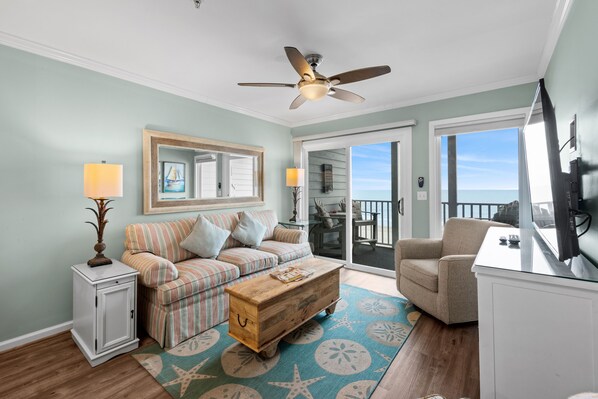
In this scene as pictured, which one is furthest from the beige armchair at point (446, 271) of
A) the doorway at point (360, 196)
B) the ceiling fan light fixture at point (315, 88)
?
the ceiling fan light fixture at point (315, 88)

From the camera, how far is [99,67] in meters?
2.59

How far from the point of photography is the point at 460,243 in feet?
9.39

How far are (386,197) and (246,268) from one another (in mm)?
2338

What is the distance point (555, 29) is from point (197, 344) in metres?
3.64

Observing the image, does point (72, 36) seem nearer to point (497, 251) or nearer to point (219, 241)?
point (219, 241)

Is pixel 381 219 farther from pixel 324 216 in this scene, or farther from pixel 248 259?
pixel 248 259

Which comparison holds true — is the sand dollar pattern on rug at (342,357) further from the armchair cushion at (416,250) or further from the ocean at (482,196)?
the ocean at (482,196)

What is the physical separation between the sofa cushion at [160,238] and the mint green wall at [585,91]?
10.4ft

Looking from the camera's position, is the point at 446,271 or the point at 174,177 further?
the point at 174,177

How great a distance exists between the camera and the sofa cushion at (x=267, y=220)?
3.90 m

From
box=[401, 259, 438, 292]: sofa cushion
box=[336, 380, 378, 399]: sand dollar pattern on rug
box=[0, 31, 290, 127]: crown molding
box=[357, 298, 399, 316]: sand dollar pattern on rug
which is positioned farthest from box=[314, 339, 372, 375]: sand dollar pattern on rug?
box=[0, 31, 290, 127]: crown molding

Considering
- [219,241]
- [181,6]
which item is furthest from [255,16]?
[219,241]

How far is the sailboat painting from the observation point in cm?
316

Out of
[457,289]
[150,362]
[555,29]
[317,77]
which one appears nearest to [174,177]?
[150,362]
